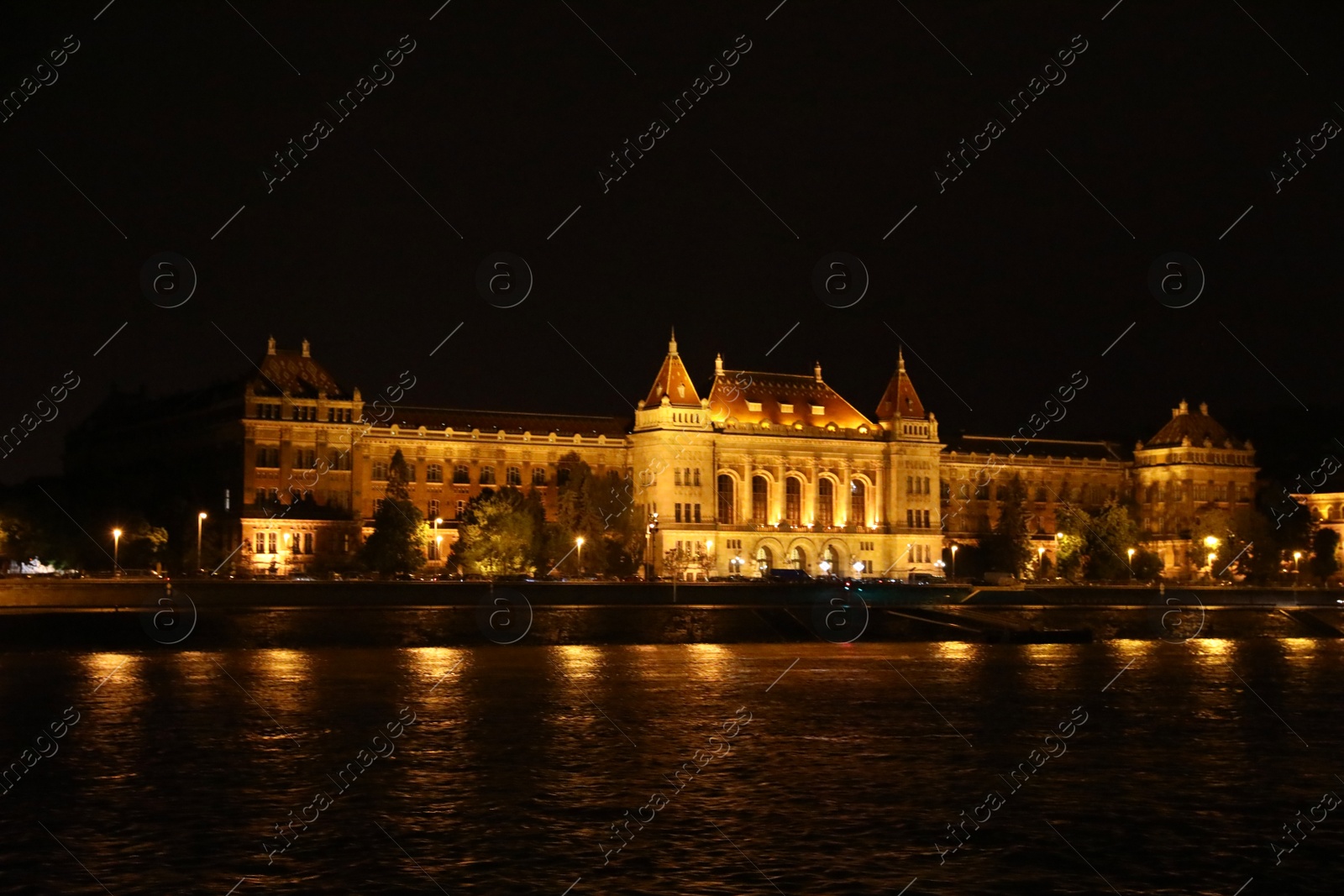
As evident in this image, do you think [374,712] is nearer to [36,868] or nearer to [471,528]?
[36,868]

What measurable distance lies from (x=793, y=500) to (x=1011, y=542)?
60.7 ft

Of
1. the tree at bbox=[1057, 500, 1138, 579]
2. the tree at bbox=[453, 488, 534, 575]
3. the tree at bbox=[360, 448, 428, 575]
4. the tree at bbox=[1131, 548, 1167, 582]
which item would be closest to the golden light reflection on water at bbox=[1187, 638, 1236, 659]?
the tree at bbox=[453, 488, 534, 575]

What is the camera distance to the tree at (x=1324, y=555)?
14750 centimetres

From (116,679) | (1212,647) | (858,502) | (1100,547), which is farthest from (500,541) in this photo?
(116,679)

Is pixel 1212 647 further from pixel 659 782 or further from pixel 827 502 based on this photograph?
pixel 827 502

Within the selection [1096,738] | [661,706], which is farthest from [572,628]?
[1096,738]

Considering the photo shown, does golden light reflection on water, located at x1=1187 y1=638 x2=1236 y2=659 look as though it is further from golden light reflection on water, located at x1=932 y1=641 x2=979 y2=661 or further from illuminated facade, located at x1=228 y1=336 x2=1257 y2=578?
illuminated facade, located at x1=228 y1=336 x2=1257 y2=578

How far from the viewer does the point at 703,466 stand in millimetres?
146125

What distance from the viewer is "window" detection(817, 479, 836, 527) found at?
154 meters

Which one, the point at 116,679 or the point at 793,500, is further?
the point at 793,500

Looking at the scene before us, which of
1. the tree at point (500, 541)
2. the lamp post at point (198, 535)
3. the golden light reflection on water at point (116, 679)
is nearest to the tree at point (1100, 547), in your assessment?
the tree at point (500, 541)

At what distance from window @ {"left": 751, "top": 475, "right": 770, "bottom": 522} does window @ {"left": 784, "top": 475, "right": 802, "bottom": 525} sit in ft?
5.56

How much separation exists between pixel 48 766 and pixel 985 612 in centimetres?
6688

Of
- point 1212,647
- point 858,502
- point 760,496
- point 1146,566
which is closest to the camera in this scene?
point 1212,647
